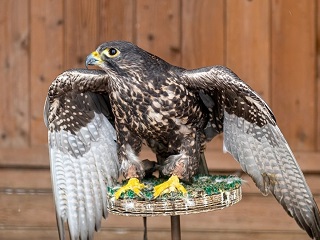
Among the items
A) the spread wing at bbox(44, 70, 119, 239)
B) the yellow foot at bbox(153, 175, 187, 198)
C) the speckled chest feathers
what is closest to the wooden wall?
the spread wing at bbox(44, 70, 119, 239)

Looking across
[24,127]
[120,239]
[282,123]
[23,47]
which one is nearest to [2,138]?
[24,127]

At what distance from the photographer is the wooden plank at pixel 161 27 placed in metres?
4.42

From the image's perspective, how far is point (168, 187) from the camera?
2889 mm

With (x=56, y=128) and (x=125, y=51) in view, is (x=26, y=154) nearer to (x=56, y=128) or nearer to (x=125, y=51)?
(x=56, y=128)

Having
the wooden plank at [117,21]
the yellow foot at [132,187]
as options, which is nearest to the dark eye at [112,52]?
the yellow foot at [132,187]

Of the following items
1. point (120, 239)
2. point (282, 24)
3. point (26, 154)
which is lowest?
point (120, 239)

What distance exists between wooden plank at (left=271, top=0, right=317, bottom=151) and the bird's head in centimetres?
158

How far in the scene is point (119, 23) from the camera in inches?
174

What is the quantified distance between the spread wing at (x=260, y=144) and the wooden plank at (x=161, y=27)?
4.17 ft

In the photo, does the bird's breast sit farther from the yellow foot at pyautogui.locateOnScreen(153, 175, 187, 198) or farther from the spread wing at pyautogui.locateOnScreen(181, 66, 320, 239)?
the yellow foot at pyautogui.locateOnScreen(153, 175, 187, 198)

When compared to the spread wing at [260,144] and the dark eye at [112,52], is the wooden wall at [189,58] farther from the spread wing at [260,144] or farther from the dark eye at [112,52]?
the dark eye at [112,52]

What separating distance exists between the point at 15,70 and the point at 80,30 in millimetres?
449

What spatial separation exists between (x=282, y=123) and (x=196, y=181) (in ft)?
4.70

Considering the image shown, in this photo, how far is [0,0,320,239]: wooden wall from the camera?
14.4 feet
